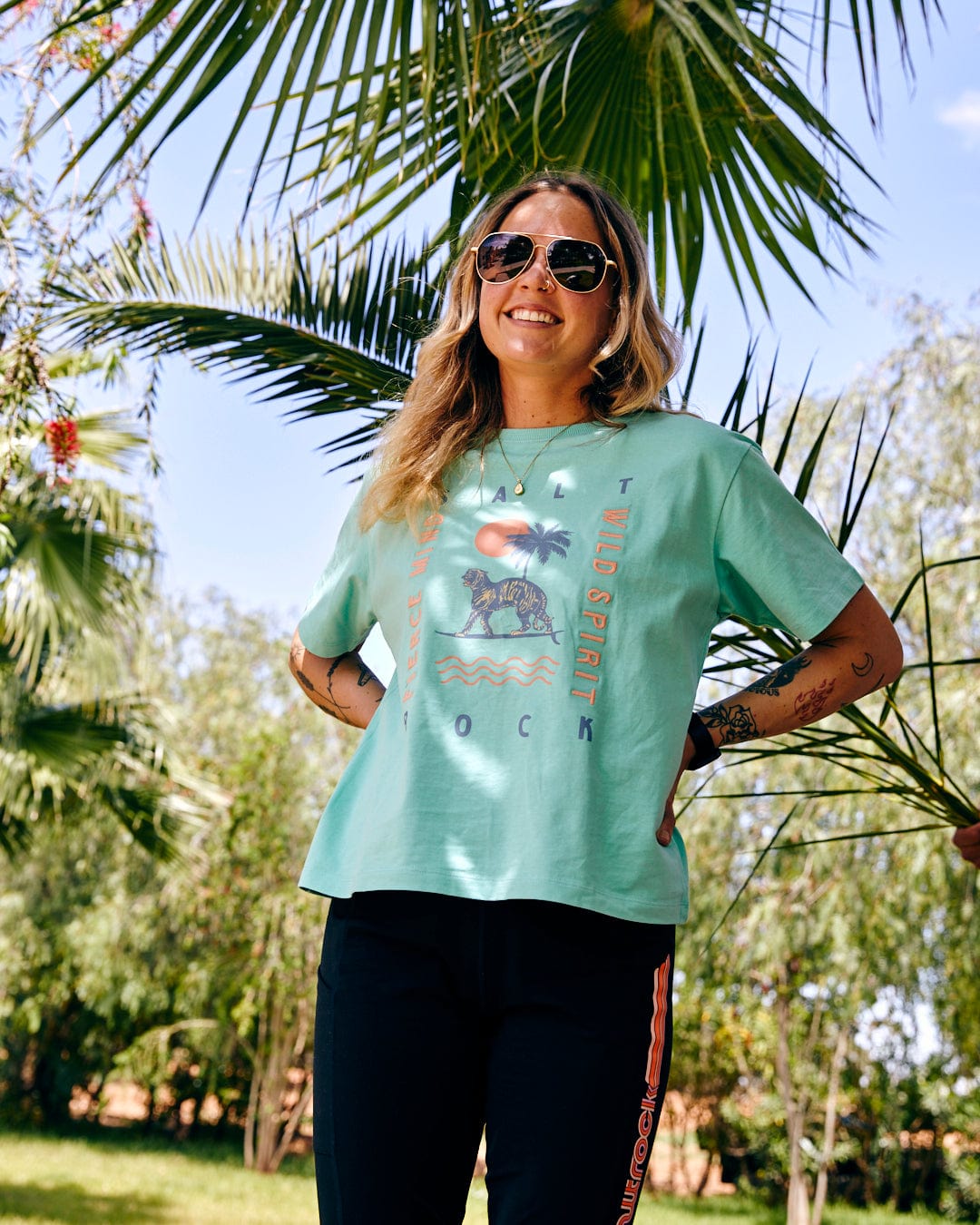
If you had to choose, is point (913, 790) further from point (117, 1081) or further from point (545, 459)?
point (117, 1081)

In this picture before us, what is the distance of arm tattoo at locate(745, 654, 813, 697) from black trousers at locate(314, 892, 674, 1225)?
1.16ft

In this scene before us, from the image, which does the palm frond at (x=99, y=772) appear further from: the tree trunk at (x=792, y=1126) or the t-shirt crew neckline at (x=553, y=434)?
the tree trunk at (x=792, y=1126)

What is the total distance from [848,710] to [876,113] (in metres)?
1.00

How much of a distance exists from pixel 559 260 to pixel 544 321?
8cm

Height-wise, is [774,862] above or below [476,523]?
above

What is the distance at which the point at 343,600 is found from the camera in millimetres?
1526

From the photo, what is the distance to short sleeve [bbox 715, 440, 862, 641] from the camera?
128 centimetres

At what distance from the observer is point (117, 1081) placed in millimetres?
15789

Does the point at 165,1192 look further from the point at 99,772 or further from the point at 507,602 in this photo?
the point at 507,602

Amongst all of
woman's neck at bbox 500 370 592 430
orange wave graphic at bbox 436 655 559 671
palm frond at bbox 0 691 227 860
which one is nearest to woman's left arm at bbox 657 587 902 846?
orange wave graphic at bbox 436 655 559 671

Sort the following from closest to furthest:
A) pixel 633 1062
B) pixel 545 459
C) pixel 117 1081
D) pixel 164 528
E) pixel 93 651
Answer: pixel 633 1062, pixel 545 459, pixel 164 528, pixel 93 651, pixel 117 1081

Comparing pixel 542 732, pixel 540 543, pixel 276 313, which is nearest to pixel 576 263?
pixel 540 543

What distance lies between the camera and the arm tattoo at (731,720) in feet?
4.55

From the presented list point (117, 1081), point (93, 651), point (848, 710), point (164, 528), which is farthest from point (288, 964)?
point (848, 710)
